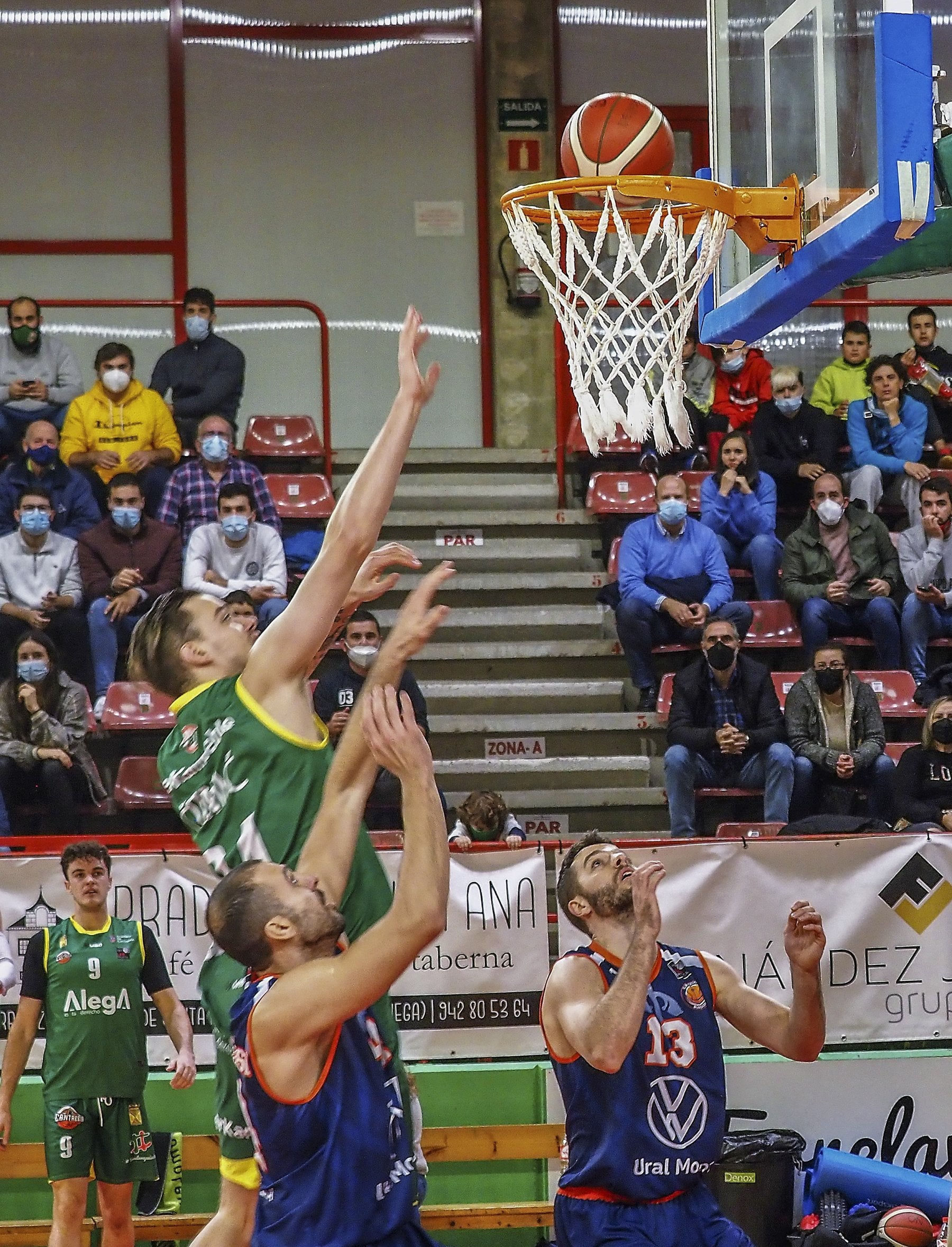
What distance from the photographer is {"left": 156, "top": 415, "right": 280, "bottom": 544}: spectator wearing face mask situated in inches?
474

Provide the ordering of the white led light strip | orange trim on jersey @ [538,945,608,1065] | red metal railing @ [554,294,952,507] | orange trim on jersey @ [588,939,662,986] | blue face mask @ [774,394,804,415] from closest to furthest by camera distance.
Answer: orange trim on jersey @ [538,945,608,1065]
orange trim on jersey @ [588,939,662,986]
blue face mask @ [774,394,804,415]
red metal railing @ [554,294,952,507]
the white led light strip

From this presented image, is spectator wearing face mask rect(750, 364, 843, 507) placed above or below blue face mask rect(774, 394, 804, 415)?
below

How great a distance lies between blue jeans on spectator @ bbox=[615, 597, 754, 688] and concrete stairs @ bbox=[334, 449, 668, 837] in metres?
0.32

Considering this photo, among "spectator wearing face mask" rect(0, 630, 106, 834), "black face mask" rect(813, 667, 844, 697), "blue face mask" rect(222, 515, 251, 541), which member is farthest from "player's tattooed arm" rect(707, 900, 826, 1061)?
"blue face mask" rect(222, 515, 251, 541)

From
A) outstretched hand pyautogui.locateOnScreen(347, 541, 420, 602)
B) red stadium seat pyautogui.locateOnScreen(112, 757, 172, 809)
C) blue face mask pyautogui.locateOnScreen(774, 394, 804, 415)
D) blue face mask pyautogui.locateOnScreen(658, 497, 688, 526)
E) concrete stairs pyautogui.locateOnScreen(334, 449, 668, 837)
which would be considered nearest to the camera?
outstretched hand pyautogui.locateOnScreen(347, 541, 420, 602)

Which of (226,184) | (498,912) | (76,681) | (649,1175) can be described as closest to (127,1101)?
(498,912)

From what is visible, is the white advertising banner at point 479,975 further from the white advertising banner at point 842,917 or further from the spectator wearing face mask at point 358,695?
the spectator wearing face mask at point 358,695

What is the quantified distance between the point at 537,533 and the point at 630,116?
23.4 ft

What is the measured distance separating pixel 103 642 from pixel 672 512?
12.8ft

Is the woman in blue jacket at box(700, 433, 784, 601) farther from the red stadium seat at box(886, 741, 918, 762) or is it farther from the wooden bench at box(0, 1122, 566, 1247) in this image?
the wooden bench at box(0, 1122, 566, 1247)

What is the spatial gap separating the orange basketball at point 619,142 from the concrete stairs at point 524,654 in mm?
5191

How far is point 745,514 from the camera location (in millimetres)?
12086

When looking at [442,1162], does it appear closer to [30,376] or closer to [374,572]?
[374,572]

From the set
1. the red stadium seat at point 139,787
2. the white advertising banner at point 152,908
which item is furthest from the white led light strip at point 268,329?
the white advertising banner at point 152,908
